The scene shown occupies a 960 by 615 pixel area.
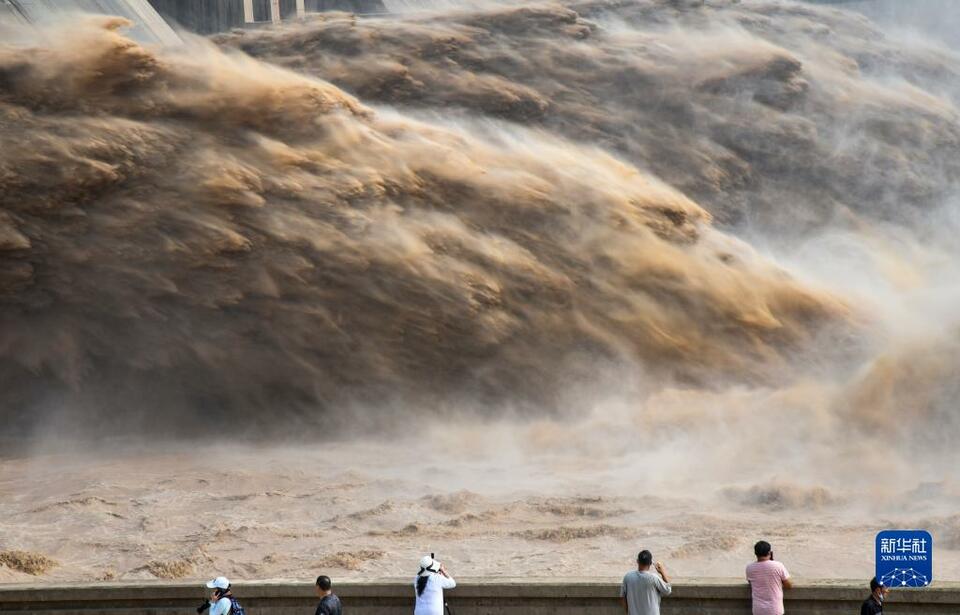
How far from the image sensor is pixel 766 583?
895 cm

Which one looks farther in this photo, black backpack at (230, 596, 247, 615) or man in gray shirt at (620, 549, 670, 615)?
black backpack at (230, 596, 247, 615)

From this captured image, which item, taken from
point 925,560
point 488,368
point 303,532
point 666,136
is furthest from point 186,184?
point 925,560

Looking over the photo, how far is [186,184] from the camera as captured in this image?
22.0 meters

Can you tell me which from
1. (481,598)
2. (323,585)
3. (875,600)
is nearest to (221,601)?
(323,585)

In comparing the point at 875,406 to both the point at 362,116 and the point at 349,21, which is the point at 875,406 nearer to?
the point at 362,116

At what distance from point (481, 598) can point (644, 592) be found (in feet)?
5.39

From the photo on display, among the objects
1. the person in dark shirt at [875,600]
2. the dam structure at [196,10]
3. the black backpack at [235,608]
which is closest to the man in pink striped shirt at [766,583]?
the person in dark shirt at [875,600]

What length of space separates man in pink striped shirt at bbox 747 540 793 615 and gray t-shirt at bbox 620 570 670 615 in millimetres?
660

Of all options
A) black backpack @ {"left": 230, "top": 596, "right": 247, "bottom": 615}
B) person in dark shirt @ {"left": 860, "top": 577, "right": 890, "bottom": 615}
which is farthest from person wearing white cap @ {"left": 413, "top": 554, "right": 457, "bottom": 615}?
person in dark shirt @ {"left": 860, "top": 577, "right": 890, "bottom": 615}

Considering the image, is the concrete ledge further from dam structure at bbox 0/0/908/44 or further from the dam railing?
dam structure at bbox 0/0/908/44

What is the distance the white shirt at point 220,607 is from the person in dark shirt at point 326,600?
0.66 m

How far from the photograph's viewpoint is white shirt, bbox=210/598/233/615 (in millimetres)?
9172

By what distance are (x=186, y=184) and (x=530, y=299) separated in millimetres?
6181

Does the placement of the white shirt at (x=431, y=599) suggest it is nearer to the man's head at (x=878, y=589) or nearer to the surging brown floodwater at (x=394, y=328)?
the man's head at (x=878, y=589)
